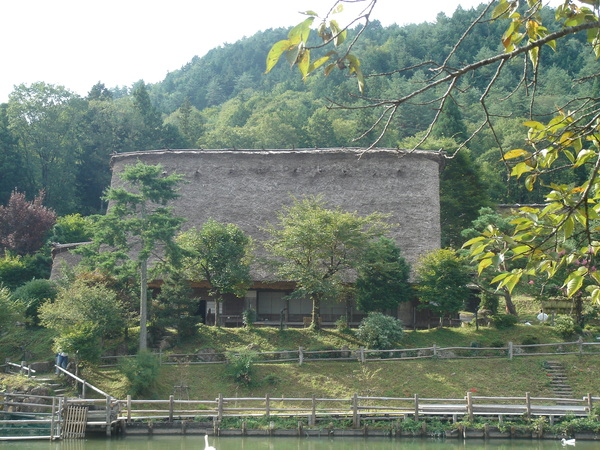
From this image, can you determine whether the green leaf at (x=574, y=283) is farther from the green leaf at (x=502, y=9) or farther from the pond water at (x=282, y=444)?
the pond water at (x=282, y=444)

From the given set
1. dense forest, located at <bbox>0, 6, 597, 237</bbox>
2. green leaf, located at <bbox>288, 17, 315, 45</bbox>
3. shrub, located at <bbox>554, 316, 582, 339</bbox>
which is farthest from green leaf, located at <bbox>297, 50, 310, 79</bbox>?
dense forest, located at <bbox>0, 6, 597, 237</bbox>

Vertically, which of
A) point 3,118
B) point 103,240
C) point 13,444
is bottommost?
point 13,444

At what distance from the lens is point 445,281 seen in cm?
2606

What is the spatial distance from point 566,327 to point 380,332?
689 cm

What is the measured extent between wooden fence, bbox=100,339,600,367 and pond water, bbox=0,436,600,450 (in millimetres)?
5288

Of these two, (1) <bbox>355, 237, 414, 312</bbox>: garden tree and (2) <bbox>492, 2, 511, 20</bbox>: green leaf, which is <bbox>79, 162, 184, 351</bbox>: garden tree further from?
(2) <bbox>492, 2, 511, 20</bbox>: green leaf

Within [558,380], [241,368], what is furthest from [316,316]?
[558,380]

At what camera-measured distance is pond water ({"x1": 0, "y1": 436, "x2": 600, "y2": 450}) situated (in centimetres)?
1680

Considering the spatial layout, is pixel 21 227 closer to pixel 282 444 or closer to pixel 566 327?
pixel 282 444

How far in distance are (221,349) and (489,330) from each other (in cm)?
1018

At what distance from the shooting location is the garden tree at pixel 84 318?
70.7 feet

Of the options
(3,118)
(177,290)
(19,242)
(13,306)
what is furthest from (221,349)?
(3,118)

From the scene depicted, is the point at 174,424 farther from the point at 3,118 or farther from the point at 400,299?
the point at 3,118

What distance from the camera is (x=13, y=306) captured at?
23.4 m
